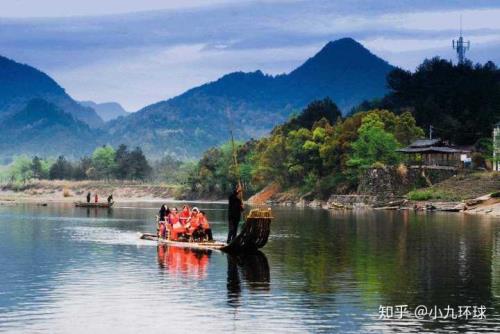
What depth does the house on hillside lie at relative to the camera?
141875 millimetres

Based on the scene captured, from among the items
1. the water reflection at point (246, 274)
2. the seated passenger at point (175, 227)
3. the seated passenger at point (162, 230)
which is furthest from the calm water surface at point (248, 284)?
the seated passenger at point (175, 227)

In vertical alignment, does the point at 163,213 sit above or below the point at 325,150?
below

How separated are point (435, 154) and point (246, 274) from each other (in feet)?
345

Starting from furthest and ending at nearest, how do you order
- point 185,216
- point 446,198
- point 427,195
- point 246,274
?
point 427,195 < point 446,198 < point 185,216 < point 246,274

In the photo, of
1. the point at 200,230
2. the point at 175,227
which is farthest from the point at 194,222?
the point at 175,227

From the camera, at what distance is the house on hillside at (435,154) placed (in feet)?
465

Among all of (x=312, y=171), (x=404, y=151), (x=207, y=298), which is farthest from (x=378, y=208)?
(x=207, y=298)

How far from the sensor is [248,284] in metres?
38.9

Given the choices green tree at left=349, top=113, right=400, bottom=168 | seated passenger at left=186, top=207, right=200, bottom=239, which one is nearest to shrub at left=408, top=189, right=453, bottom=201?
green tree at left=349, top=113, right=400, bottom=168

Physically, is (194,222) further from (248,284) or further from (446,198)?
(446,198)

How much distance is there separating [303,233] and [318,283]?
33429 millimetres

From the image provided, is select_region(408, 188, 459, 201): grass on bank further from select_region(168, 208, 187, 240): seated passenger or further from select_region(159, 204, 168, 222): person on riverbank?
select_region(168, 208, 187, 240): seated passenger

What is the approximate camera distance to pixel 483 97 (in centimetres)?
18738

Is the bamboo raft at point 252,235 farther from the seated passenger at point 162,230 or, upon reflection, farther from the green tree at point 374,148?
the green tree at point 374,148
